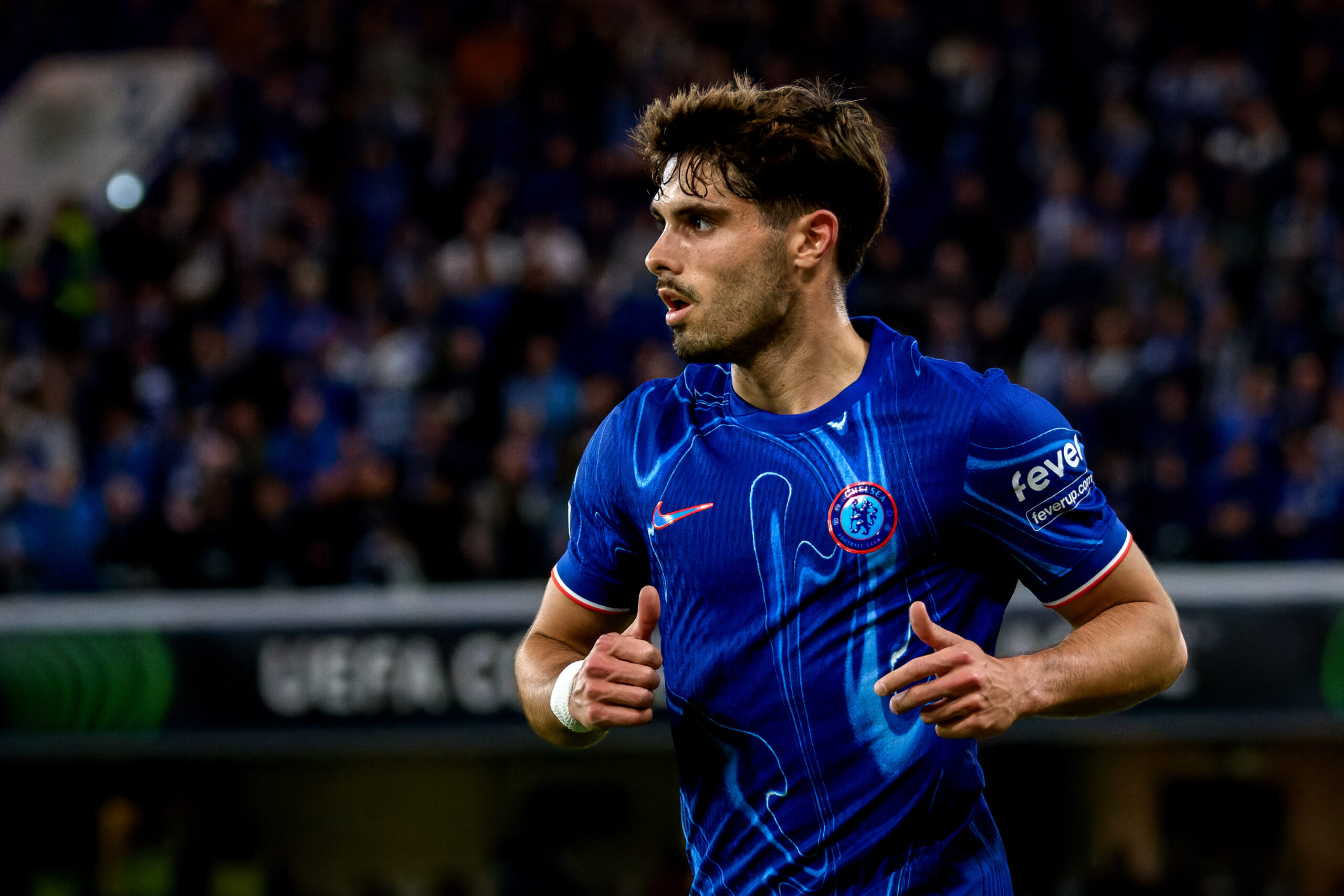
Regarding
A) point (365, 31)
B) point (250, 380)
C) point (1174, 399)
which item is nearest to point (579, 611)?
point (1174, 399)

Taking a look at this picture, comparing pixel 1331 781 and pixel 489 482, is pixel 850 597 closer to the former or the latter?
pixel 489 482

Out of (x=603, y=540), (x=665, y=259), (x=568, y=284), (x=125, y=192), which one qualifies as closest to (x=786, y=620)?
(x=603, y=540)

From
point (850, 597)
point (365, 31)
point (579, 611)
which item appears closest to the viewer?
point (850, 597)

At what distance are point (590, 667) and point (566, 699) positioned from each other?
252 millimetres

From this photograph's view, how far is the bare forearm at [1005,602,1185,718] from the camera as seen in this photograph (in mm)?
2693

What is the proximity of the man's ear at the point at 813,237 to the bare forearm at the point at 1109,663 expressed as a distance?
2.90ft

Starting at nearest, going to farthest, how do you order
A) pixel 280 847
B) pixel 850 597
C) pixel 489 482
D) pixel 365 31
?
pixel 850 597 → pixel 489 482 → pixel 280 847 → pixel 365 31

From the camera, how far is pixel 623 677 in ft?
8.76

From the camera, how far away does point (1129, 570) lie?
2.93 metres

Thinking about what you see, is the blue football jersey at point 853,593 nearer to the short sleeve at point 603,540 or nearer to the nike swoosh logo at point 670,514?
the nike swoosh logo at point 670,514

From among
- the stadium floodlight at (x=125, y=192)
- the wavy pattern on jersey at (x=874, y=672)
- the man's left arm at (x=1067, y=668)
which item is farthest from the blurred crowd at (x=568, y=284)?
the wavy pattern on jersey at (x=874, y=672)

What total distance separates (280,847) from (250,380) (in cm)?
349

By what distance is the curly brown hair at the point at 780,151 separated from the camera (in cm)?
305

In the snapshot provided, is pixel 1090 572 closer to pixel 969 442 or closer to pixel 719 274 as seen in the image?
pixel 969 442
